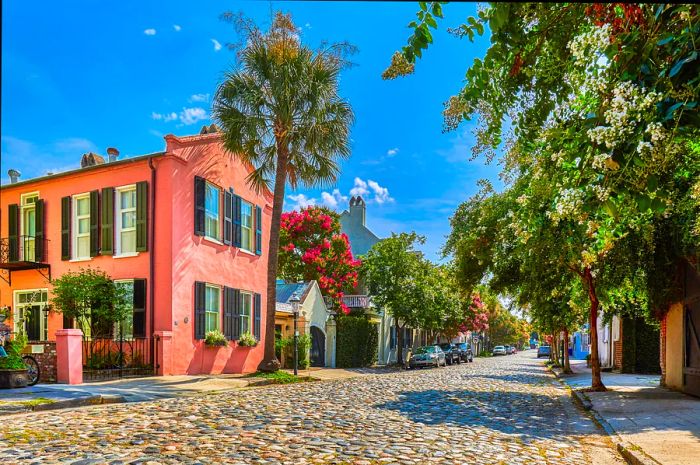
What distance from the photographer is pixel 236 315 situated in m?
23.4

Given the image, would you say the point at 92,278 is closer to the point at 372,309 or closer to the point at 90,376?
the point at 90,376

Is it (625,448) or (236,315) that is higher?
(236,315)

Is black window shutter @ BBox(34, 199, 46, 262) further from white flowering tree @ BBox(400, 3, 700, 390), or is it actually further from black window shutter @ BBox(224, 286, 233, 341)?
white flowering tree @ BBox(400, 3, 700, 390)

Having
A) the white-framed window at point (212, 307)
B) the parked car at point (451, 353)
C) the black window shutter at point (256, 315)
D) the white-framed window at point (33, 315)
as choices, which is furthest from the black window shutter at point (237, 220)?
the parked car at point (451, 353)

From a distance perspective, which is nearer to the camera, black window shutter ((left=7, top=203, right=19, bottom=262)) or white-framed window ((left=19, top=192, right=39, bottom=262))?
white-framed window ((left=19, top=192, right=39, bottom=262))

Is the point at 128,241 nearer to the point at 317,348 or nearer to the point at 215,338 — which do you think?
the point at 215,338

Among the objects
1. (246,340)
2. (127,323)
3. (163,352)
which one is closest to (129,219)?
(127,323)

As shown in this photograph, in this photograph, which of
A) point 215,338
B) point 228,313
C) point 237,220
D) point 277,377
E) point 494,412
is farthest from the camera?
point 237,220

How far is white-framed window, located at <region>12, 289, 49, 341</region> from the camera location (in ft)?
72.0

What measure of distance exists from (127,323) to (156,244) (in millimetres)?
2696

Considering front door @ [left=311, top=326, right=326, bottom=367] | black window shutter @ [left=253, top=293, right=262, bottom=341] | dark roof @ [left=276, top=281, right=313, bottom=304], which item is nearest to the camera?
black window shutter @ [left=253, top=293, right=262, bottom=341]

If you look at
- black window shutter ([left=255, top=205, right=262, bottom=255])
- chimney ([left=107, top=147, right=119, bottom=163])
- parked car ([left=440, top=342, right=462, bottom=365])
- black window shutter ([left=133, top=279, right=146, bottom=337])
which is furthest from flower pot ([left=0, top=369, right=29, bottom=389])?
parked car ([left=440, top=342, right=462, bottom=365])

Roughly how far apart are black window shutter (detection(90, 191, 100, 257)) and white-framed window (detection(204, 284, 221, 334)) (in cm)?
387

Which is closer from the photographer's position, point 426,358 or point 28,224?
point 28,224
